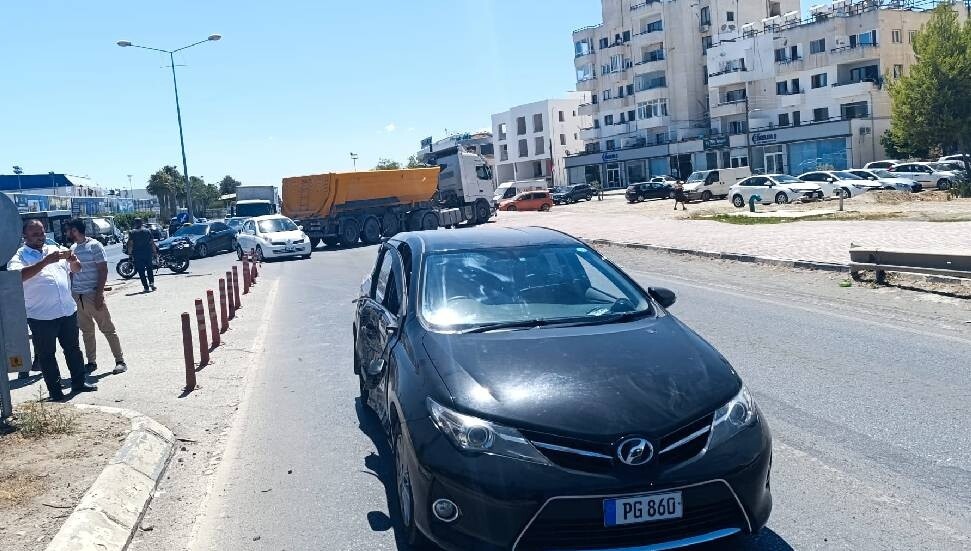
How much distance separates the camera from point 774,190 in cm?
4197

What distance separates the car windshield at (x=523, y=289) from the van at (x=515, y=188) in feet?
201

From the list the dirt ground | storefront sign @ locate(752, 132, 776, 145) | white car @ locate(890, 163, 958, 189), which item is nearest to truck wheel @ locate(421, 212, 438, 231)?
white car @ locate(890, 163, 958, 189)

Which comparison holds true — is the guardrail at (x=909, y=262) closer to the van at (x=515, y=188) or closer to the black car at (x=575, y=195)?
the black car at (x=575, y=195)

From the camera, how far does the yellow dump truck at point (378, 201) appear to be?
1495 inches

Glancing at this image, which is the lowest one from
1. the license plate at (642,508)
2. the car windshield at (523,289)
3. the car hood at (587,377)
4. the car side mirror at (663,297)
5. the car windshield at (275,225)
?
the license plate at (642,508)

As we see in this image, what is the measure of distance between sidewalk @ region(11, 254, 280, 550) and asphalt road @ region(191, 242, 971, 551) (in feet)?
0.60

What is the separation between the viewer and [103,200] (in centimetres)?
A: 12344

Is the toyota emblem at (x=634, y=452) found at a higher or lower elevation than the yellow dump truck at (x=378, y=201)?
lower

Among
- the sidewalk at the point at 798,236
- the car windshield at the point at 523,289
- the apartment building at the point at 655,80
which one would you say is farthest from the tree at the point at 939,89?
→ the car windshield at the point at 523,289

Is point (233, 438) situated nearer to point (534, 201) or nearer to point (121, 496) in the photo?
point (121, 496)

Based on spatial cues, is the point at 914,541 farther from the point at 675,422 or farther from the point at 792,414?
the point at 792,414

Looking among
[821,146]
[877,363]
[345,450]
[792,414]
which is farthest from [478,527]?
[821,146]

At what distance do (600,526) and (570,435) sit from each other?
1.31 ft

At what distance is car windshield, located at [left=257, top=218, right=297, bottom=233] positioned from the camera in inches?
1266
